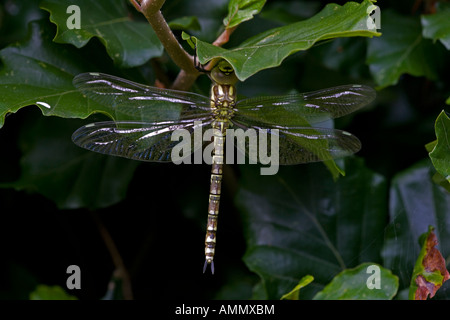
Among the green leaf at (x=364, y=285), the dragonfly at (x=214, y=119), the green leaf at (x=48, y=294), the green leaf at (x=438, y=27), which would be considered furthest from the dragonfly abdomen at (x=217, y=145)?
the green leaf at (x=438, y=27)

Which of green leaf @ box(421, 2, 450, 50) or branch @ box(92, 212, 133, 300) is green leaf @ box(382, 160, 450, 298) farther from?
branch @ box(92, 212, 133, 300)

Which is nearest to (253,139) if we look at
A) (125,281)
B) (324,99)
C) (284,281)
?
(324,99)

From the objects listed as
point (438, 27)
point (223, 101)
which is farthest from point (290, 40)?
point (438, 27)

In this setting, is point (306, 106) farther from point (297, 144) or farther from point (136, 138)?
point (136, 138)

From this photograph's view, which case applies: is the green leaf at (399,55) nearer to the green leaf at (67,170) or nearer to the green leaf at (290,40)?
the green leaf at (290,40)

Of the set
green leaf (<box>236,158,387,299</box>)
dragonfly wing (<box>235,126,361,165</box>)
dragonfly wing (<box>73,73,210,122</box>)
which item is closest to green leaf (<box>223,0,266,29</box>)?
dragonfly wing (<box>73,73,210,122</box>)

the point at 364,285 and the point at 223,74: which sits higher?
the point at 223,74

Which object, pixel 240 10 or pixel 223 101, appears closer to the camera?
pixel 240 10

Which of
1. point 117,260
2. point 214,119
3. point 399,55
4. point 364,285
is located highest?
point 399,55
